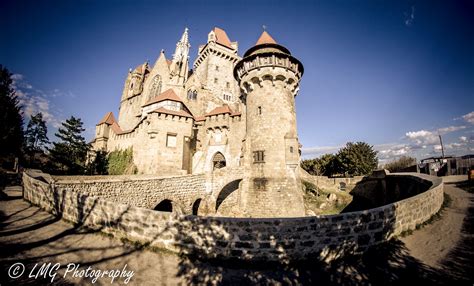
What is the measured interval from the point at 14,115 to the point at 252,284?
36.9 m

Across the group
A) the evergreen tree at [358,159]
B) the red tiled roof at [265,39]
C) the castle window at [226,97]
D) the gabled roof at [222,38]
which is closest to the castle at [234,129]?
the red tiled roof at [265,39]

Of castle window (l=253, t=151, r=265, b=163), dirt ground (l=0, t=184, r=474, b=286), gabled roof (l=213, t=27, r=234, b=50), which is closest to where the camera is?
dirt ground (l=0, t=184, r=474, b=286)

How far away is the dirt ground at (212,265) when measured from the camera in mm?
Answer: 3473

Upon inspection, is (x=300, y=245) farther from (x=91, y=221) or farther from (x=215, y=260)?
(x=91, y=221)

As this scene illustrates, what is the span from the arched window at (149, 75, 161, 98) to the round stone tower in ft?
65.4

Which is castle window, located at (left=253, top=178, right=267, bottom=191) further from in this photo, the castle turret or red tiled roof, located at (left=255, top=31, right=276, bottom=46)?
the castle turret

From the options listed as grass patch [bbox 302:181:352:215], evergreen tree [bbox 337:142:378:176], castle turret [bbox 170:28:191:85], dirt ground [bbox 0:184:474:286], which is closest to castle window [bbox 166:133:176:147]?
castle turret [bbox 170:28:191:85]

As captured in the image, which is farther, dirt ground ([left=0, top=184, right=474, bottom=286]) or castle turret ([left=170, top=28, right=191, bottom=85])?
castle turret ([left=170, top=28, right=191, bottom=85])

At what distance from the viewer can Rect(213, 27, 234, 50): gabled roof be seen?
119ft

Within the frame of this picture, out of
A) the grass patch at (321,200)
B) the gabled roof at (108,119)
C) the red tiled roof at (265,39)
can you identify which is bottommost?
the grass patch at (321,200)

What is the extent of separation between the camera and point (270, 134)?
1531 cm

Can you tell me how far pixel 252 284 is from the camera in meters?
3.52

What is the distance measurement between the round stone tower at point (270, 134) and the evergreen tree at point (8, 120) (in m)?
28.4

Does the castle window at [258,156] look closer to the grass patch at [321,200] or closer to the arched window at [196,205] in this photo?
the arched window at [196,205]
